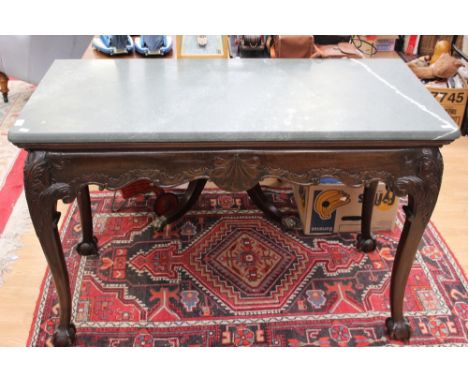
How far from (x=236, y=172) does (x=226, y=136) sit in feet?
0.46

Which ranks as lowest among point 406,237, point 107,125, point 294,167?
point 406,237

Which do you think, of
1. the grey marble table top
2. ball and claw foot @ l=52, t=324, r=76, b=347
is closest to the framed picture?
the grey marble table top

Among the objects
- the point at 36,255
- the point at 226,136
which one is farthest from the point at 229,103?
the point at 36,255

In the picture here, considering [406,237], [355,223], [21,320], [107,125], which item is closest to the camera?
[107,125]

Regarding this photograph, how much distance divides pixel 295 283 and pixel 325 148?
34.7 inches

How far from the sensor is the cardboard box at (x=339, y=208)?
234 centimetres

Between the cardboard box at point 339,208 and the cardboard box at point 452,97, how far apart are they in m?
1.11

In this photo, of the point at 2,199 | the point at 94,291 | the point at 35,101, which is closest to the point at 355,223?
the point at 94,291

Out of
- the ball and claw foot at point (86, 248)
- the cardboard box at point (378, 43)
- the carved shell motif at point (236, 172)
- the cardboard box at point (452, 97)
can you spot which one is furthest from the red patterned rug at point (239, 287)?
the cardboard box at point (378, 43)

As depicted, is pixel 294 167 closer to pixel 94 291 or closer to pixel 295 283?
pixel 295 283

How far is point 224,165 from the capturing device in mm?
1530

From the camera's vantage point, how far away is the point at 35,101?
5.28ft

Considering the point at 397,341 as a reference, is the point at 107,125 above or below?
above

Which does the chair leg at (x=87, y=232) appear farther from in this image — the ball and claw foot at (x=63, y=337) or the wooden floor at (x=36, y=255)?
the ball and claw foot at (x=63, y=337)
